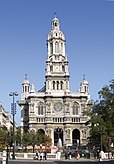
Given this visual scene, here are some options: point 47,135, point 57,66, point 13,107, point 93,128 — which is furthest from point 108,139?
point 57,66

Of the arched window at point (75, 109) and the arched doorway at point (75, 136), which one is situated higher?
the arched window at point (75, 109)

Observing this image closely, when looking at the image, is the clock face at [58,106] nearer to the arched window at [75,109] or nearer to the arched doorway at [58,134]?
the arched window at [75,109]

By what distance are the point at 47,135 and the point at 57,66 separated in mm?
24473

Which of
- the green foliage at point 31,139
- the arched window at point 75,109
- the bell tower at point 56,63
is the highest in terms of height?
the bell tower at point 56,63

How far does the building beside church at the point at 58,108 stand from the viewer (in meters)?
122

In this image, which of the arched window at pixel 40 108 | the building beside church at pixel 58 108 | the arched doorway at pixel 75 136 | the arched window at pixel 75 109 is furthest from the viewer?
the arched doorway at pixel 75 136

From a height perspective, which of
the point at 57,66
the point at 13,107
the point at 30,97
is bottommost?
the point at 13,107

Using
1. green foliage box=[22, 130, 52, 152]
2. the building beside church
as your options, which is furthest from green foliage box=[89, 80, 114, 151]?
the building beside church

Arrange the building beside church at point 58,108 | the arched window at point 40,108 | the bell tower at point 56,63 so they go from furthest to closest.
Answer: the bell tower at point 56,63
the arched window at point 40,108
the building beside church at point 58,108

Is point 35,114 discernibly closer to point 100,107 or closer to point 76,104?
point 76,104

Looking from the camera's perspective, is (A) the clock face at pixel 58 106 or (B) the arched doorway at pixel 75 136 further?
(B) the arched doorway at pixel 75 136

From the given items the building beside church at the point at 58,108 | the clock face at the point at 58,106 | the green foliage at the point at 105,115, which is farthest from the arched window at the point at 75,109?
the green foliage at the point at 105,115

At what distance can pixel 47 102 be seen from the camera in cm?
12412

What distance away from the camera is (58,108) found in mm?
124625
